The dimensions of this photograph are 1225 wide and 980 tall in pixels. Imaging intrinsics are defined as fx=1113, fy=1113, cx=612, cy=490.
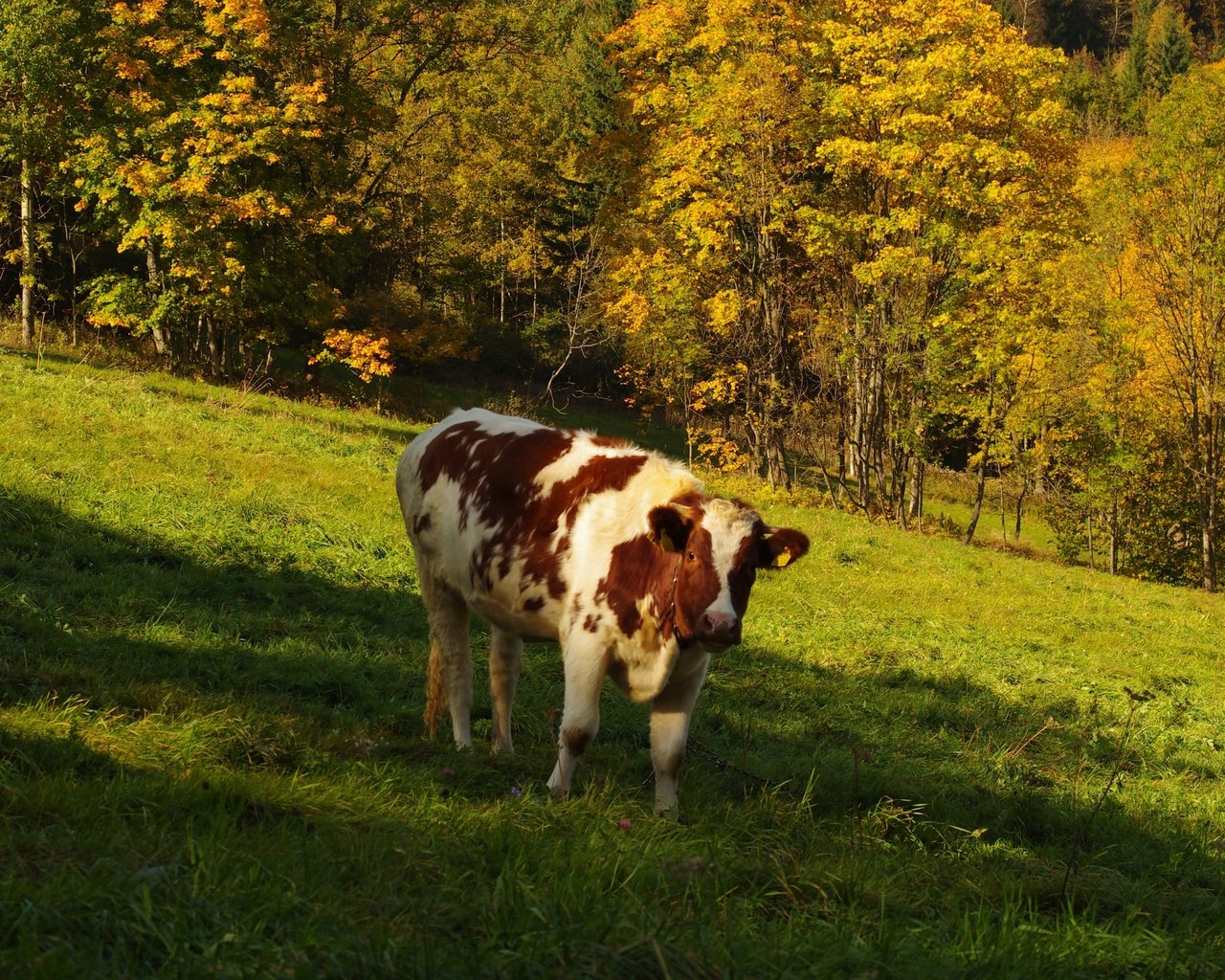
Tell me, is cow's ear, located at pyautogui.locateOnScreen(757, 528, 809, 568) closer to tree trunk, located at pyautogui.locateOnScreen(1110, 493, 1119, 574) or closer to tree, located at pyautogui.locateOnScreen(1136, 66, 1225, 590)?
tree, located at pyautogui.locateOnScreen(1136, 66, 1225, 590)

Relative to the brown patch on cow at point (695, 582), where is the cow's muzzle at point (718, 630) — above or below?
below

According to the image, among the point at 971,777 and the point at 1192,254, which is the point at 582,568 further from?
the point at 1192,254

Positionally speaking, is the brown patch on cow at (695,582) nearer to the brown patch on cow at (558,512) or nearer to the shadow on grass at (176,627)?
the brown patch on cow at (558,512)

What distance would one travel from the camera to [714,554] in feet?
19.6

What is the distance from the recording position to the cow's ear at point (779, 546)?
6199 millimetres

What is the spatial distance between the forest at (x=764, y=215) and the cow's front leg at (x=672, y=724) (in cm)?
2421

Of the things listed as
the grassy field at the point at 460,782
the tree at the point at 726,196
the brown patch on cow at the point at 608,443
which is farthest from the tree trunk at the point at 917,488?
the brown patch on cow at the point at 608,443

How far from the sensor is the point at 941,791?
323 inches

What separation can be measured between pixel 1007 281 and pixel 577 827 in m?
28.5

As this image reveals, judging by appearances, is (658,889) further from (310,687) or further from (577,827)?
(310,687)

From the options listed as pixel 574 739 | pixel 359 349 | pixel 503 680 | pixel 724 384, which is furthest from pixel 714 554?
pixel 724 384

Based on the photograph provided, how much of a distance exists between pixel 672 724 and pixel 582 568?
104cm

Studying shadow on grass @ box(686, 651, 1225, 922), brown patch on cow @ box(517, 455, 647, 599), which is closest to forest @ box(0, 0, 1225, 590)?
shadow on grass @ box(686, 651, 1225, 922)

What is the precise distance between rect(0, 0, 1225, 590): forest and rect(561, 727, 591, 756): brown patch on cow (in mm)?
24128
